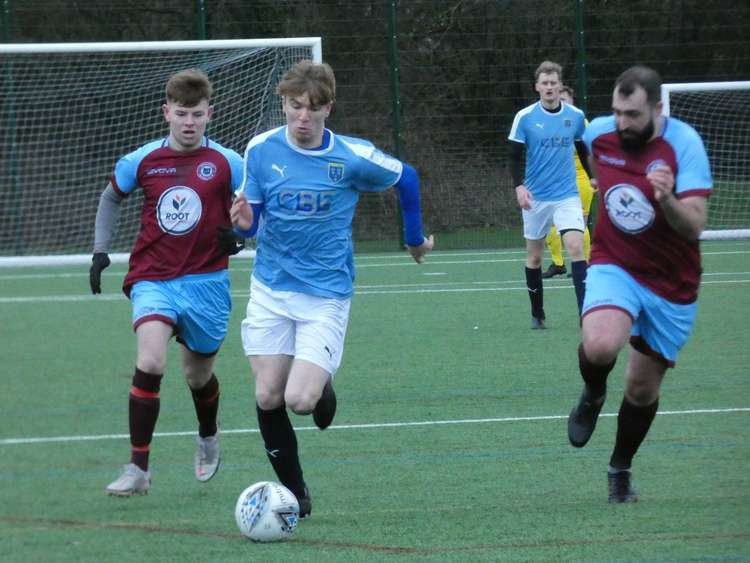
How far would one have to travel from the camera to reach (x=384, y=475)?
6078 mm

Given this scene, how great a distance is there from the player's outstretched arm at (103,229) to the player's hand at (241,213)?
1.13 meters

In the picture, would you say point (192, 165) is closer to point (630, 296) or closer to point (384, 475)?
point (384, 475)

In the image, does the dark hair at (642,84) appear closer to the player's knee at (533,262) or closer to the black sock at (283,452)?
the black sock at (283,452)

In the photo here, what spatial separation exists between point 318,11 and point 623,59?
436cm

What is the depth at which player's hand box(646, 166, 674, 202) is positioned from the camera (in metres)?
4.82

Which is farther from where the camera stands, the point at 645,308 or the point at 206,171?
the point at 206,171

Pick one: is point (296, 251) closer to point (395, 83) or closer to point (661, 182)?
point (661, 182)

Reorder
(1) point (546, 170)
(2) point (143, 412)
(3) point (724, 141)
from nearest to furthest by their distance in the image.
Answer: (2) point (143, 412), (1) point (546, 170), (3) point (724, 141)

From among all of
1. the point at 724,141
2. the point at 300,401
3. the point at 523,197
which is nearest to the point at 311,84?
the point at 300,401

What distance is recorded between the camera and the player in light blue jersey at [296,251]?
533 cm

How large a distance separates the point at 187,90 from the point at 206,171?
372 millimetres

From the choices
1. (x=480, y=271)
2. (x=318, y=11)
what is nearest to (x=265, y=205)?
(x=480, y=271)

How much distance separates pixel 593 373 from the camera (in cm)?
559

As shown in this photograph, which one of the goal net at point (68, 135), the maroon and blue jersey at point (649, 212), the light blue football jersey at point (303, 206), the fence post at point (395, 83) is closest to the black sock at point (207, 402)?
the light blue football jersey at point (303, 206)
